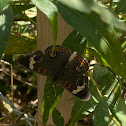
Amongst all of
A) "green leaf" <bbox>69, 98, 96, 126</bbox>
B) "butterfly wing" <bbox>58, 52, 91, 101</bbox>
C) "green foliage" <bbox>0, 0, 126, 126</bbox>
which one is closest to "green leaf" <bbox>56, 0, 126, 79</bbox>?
"green foliage" <bbox>0, 0, 126, 126</bbox>

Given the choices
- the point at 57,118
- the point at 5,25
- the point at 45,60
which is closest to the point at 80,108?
the point at 57,118

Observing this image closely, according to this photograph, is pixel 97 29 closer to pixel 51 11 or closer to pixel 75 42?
pixel 51 11

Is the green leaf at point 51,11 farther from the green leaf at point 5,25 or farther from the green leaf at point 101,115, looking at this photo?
the green leaf at point 101,115

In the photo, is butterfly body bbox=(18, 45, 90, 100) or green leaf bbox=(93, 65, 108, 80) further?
green leaf bbox=(93, 65, 108, 80)

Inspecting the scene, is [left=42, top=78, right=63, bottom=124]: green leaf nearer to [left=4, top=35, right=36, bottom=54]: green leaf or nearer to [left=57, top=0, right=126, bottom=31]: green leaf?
[left=57, top=0, right=126, bottom=31]: green leaf

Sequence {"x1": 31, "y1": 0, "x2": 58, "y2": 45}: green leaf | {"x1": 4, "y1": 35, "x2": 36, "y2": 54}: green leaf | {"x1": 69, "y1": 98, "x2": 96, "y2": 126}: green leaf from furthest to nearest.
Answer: {"x1": 4, "y1": 35, "x2": 36, "y2": 54}: green leaf < {"x1": 69, "y1": 98, "x2": 96, "y2": 126}: green leaf < {"x1": 31, "y1": 0, "x2": 58, "y2": 45}: green leaf

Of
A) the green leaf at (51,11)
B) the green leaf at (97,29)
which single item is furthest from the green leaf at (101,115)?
the green leaf at (51,11)
